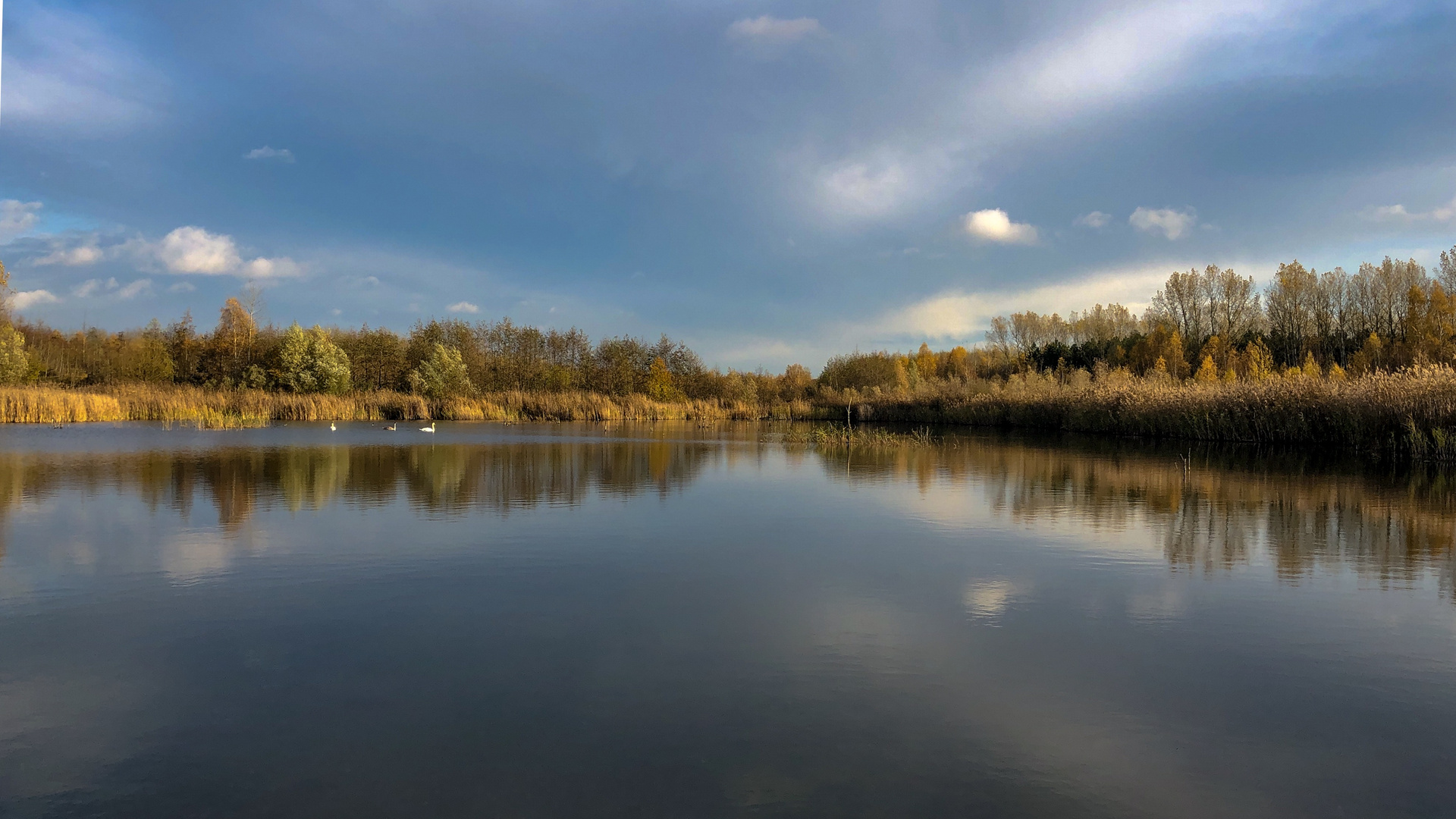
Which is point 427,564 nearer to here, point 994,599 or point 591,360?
point 994,599

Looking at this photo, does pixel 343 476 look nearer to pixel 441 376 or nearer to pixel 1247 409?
pixel 1247 409

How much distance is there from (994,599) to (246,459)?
12.2 meters

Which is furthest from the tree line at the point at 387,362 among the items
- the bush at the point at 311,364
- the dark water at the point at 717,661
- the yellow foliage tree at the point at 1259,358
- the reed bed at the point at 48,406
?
the dark water at the point at 717,661

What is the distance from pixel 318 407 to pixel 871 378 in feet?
86.4

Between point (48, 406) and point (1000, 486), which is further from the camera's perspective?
point (48, 406)

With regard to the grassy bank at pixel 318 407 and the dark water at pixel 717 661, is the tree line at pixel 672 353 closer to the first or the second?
the grassy bank at pixel 318 407

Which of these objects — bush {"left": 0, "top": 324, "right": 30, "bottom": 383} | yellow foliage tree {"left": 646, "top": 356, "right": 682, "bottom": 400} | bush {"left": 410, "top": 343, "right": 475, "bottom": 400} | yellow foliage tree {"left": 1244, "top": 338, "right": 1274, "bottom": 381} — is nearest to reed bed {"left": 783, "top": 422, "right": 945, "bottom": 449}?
yellow foliage tree {"left": 646, "top": 356, "right": 682, "bottom": 400}

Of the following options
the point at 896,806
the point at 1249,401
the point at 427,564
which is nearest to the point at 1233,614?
the point at 896,806

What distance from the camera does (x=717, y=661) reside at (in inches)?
140

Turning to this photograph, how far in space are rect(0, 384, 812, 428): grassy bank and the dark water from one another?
64.4 feet

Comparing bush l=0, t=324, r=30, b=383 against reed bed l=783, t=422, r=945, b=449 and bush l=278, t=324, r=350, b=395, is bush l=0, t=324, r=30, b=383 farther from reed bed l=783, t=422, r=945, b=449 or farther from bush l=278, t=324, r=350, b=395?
reed bed l=783, t=422, r=945, b=449

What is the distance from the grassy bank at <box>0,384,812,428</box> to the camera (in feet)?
74.3

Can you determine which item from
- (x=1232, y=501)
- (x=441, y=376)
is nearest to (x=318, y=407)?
(x=441, y=376)

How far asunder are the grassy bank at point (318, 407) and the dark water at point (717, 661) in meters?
19.6
